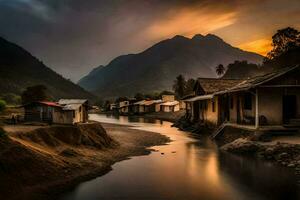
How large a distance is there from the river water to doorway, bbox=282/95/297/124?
26.9 feet

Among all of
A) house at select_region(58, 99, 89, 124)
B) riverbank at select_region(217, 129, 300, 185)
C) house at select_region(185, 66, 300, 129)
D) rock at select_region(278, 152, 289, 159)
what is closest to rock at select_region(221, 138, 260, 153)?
riverbank at select_region(217, 129, 300, 185)

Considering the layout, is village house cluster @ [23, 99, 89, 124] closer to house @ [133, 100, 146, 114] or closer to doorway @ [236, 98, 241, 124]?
doorway @ [236, 98, 241, 124]

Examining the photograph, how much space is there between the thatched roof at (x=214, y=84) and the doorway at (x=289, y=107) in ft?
49.9

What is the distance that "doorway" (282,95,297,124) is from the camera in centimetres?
2791

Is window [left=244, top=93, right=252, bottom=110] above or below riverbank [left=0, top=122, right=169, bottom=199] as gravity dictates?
above

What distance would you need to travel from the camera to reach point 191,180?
55.2 feet

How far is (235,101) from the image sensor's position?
33.0 meters

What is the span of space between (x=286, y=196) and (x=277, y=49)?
82.4m

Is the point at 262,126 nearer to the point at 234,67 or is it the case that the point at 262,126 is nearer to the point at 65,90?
the point at 234,67

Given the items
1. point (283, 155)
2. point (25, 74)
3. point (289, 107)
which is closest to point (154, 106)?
point (289, 107)

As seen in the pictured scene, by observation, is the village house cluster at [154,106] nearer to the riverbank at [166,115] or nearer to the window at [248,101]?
the riverbank at [166,115]

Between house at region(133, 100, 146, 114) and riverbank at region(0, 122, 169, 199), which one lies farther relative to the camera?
house at region(133, 100, 146, 114)

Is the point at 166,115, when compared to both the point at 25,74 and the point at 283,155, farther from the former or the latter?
the point at 25,74

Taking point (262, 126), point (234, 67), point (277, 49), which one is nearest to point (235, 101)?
point (262, 126)
